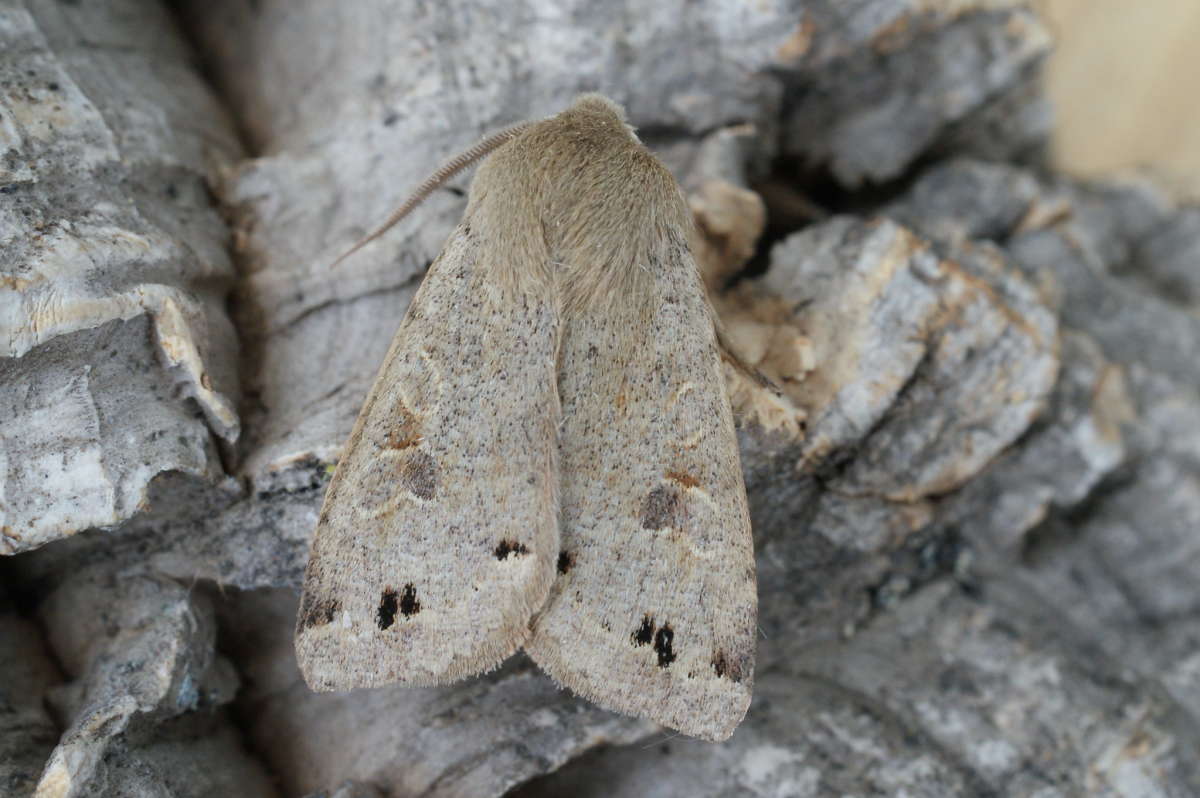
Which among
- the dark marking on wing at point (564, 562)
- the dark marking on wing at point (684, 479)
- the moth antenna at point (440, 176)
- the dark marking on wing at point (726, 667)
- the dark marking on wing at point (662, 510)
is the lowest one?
the dark marking on wing at point (726, 667)

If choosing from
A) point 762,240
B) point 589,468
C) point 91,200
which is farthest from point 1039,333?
point 91,200

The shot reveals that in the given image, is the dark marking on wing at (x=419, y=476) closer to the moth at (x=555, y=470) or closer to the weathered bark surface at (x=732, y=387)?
the moth at (x=555, y=470)

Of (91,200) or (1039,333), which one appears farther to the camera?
(1039,333)

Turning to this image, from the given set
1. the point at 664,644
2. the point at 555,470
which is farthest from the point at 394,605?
the point at 664,644

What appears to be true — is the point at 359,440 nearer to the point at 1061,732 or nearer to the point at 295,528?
the point at 295,528

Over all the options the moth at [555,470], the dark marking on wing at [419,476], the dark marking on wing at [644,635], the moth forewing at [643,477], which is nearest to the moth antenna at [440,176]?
the moth at [555,470]

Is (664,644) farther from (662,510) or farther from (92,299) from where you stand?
(92,299)

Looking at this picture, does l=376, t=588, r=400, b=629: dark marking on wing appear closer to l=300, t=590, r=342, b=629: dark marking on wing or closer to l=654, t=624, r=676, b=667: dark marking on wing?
l=300, t=590, r=342, b=629: dark marking on wing

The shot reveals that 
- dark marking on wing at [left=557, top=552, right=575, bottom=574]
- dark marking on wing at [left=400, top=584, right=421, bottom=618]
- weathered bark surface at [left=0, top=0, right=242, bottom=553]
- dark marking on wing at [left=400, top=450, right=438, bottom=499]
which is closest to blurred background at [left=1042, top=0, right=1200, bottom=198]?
dark marking on wing at [left=557, top=552, right=575, bottom=574]
